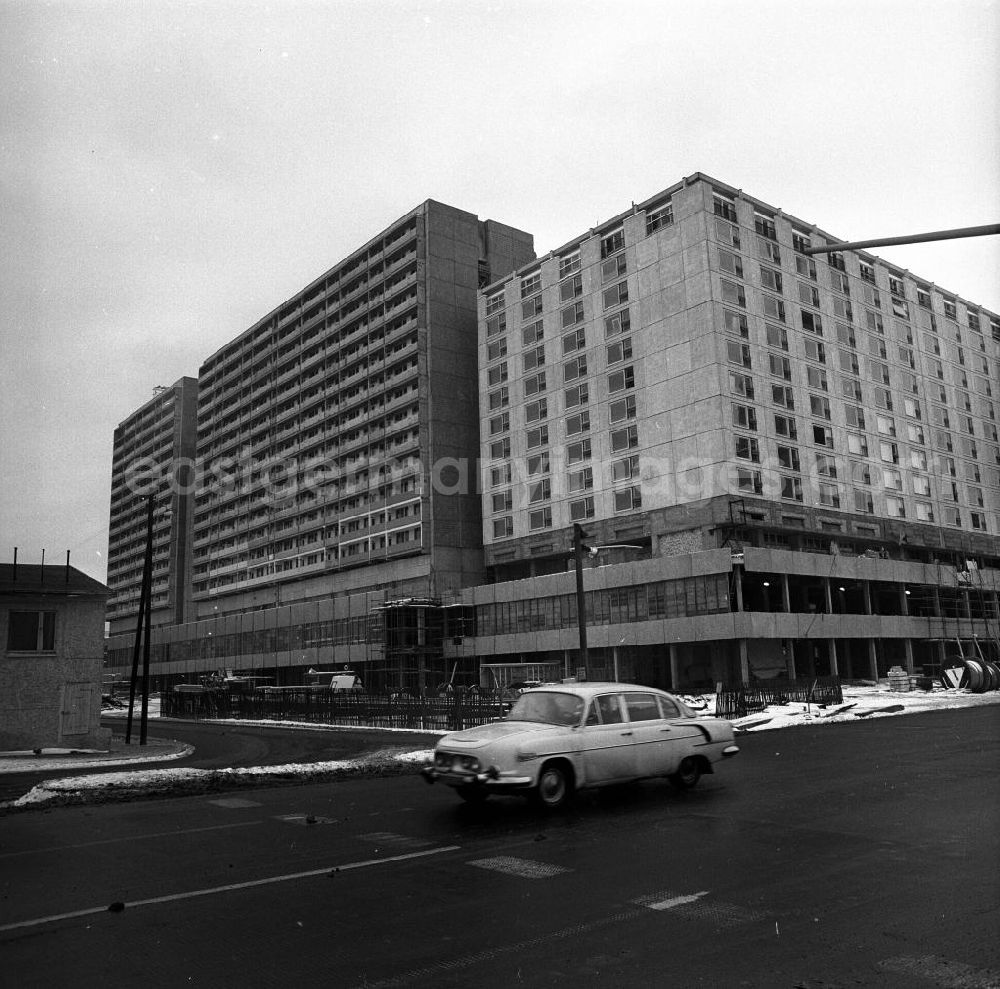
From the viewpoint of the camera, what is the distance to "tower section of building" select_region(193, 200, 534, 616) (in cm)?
8388

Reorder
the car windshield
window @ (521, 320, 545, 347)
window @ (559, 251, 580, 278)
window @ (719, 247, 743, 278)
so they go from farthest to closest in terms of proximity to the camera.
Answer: window @ (521, 320, 545, 347)
window @ (559, 251, 580, 278)
window @ (719, 247, 743, 278)
the car windshield

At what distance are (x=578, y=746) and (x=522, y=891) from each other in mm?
4380

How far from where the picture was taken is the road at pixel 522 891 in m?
5.37

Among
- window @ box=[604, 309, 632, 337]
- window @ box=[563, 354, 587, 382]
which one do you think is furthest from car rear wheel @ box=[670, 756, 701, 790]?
window @ box=[563, 354, 587, 382]

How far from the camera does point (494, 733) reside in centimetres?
1138

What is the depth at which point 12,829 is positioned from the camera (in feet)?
36.5

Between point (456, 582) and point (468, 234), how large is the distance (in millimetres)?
35545

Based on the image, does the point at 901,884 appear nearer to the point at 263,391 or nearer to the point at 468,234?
the point at 468,234

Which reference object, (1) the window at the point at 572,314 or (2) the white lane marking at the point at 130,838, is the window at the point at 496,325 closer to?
(1) the window at the point at 572,314

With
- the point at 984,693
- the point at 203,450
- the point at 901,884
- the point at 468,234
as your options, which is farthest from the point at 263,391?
the point at 901,884

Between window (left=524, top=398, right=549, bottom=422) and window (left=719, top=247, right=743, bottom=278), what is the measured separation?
A: 718 inches

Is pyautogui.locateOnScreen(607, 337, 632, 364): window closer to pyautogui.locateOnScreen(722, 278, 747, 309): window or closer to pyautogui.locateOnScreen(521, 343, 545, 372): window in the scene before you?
pyautogui.locateOnScreen(521, 343, 545, 372): window

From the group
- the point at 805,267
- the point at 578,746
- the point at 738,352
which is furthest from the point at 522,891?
the point at 805,267

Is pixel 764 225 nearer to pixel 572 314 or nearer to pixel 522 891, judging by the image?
pixel 572 314
